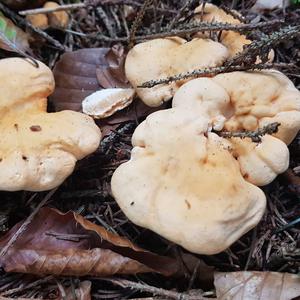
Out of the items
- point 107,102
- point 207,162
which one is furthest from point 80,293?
point 107,102

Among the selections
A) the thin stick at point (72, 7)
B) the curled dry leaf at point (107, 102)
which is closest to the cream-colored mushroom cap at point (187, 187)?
the curled dry leaf at point (107, 102)

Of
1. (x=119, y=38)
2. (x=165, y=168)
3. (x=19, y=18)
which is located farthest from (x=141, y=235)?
(x=19, y=18)

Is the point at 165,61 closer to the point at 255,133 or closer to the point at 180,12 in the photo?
the point at 180,12

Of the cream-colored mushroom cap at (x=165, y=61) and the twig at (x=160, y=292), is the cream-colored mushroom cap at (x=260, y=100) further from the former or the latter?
the twig at (x=160, y=292)

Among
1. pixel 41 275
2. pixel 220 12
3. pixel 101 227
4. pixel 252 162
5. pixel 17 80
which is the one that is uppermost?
pixel 220 12

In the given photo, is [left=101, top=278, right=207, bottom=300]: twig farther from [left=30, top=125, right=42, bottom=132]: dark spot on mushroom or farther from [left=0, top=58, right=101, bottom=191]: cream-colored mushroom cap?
[left=30, top=125, right=42, bottom=132]: dark spot on mushroom

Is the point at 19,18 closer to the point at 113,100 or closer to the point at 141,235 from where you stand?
the point at 113,100
